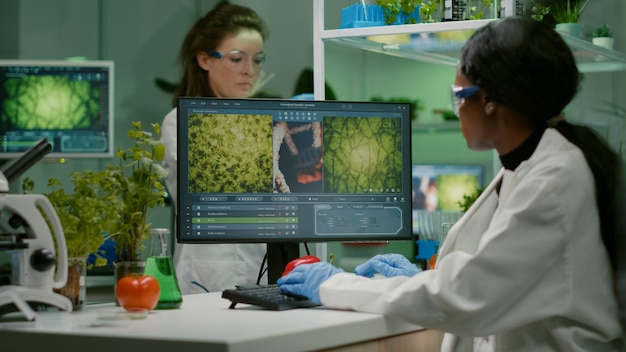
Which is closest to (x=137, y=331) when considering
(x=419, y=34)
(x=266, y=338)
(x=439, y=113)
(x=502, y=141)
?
(x=266, y=338)

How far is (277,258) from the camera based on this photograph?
2867 millimetres

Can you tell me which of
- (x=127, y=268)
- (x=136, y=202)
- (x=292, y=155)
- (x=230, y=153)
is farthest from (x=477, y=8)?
(x=127, y=268)

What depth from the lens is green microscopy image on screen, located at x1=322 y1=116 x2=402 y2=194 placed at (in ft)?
9.34

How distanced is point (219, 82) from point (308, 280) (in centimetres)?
201

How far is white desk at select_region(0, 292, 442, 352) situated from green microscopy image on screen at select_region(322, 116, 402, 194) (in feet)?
2.04

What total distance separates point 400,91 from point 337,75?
2.43m

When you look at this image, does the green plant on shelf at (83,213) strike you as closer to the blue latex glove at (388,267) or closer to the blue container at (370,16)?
the blue latex glove at (388,267)

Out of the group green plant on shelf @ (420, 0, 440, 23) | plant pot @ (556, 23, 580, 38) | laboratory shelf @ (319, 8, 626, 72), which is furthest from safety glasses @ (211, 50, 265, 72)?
plant pot @ (556, 23, 580, 38)

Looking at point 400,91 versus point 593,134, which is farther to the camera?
point 400,91

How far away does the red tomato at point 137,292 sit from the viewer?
87.8 inches

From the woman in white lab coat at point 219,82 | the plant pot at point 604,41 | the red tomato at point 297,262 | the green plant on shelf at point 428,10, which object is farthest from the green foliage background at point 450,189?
the plant pot at point 604,41

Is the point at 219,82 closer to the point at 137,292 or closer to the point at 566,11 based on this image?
the point at 566,11

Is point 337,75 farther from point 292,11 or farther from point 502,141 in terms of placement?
point 292,11

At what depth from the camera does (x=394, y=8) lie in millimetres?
3320
